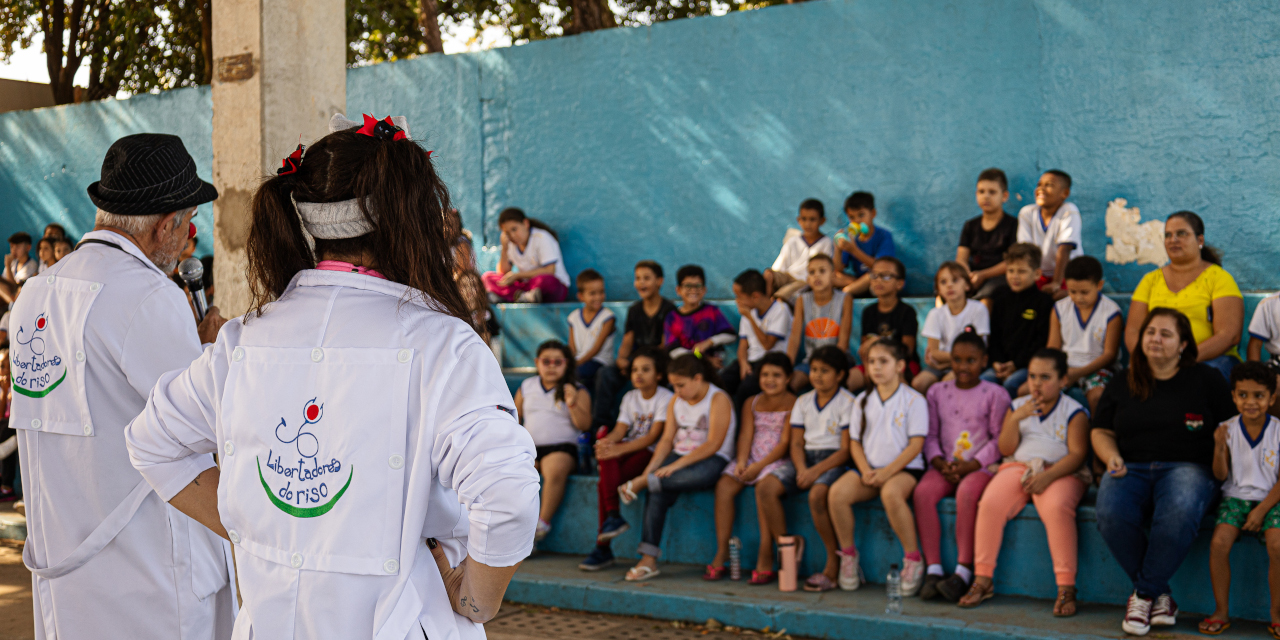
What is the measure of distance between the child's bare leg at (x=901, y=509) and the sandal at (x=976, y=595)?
1.11ft

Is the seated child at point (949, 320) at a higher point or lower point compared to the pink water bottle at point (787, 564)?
higher

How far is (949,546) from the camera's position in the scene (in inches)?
207

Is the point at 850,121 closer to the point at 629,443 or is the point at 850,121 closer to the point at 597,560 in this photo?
the point at 629,443

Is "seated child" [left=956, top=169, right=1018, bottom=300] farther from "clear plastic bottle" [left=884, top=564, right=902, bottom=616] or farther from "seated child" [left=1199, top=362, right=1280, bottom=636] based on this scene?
"clear plastic bottle" [left=884, top=564, right=902, bottom=616]

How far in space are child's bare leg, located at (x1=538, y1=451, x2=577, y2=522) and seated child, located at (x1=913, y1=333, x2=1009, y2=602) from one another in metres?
2.11

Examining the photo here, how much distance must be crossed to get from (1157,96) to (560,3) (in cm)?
698

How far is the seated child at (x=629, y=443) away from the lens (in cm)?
590

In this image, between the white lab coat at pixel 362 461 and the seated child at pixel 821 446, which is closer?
the white lab coat at pixel 362 461

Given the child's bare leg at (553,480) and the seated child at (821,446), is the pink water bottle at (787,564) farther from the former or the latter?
the child's bare leg at (553,480)

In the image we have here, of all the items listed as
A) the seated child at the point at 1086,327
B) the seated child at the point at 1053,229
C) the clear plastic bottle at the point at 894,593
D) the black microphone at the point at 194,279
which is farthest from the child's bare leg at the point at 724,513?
the black microphone at the point at 194,279

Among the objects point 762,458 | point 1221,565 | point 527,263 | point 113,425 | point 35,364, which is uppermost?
point 527,263

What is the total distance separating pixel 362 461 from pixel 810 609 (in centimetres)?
380

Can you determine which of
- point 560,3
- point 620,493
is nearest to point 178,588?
point 620,493

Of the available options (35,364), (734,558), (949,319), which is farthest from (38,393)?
(949,319)
